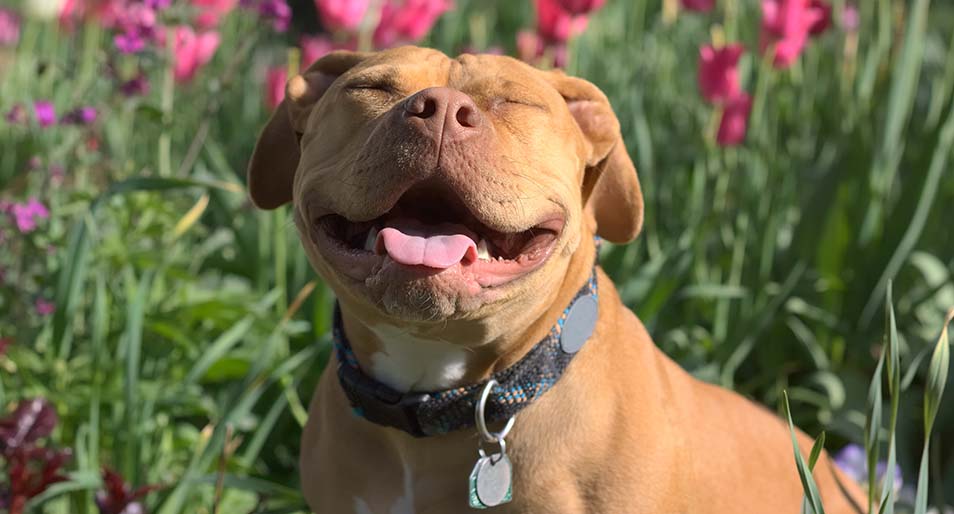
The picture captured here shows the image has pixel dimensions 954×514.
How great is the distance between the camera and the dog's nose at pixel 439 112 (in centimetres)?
193

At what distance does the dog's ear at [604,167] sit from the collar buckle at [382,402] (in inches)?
22.6

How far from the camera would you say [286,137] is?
2.53 metres

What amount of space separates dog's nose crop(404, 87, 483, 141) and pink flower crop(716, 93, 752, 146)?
2.10m

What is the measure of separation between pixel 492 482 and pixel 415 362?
0.95 ft

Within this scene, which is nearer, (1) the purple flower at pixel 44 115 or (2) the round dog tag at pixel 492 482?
Answer: (2) the round dog tag at pixel 492 482

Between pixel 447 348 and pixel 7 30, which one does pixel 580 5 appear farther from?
pixel 7 30

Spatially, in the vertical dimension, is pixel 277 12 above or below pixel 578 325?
above

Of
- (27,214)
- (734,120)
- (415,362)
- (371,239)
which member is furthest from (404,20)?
(371,239)

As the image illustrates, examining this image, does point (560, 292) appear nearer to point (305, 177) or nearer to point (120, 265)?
point (305, 177)

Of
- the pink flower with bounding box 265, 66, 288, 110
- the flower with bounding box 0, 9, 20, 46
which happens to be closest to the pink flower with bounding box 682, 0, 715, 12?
the pink flower with bounding box 265, 66, 288, 110

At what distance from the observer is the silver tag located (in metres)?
2.16

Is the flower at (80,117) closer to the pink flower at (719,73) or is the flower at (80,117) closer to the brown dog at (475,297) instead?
the brown dog at (475,297)

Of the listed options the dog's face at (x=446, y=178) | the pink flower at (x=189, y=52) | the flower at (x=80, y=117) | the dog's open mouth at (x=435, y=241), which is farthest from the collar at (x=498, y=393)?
the pink flower at (x=189, y=52)

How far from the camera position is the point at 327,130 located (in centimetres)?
223
